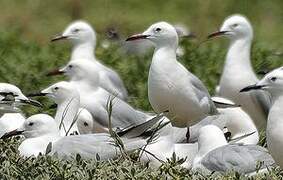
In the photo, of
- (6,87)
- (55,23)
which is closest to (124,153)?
(6,87)

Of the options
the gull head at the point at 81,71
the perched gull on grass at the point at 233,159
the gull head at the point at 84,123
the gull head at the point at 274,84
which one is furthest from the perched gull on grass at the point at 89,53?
the gull head at the point at 274,84

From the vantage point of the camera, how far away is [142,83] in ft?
38.4

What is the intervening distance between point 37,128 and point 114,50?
16.5ft

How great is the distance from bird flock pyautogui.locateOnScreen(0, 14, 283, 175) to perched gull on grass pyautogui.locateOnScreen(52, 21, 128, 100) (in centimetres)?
2

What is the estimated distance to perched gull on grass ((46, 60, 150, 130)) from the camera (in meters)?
10.0

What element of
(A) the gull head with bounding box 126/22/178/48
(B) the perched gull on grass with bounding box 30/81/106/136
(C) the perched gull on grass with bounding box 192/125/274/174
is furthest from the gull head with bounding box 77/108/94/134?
(C) the perched gull on grass with bounding box 192/125/274/174

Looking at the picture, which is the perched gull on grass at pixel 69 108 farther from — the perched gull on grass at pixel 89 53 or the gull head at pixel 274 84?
the gull head at pixel 274 84

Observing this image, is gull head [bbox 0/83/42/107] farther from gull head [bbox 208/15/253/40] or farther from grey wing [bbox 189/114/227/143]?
gull head [bbox 208/15/253/40]

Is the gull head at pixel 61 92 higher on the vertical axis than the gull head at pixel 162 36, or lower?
lower

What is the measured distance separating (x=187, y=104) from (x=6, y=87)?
140cm

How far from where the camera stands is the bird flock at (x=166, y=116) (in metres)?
7.63

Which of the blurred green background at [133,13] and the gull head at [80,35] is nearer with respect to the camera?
the gull head at [80,35]

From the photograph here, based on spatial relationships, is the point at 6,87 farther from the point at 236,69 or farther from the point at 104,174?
the point at 104,174

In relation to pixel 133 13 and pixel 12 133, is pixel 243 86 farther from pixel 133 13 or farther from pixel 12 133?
pixel 133 13
